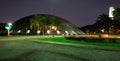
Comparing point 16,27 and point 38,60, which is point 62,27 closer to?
point 16,27

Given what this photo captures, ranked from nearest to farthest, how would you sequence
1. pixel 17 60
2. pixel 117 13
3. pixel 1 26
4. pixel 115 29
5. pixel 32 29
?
pixel 17 60
pixel 117 13
pixel 115 29
pixel 32 29
pixel 1 26

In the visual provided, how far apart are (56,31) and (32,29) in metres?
16.4

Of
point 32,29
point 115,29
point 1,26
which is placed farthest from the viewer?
point 1,26

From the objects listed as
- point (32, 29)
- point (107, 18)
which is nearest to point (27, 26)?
point (32, 29)

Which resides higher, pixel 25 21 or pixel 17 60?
pixel 25 21

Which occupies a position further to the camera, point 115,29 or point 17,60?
point 115,29

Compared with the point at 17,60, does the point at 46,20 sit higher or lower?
higher

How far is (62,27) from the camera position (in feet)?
440

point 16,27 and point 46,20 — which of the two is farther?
point 16,27

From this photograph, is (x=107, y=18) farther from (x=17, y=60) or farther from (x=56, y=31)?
(x=17, y=60)

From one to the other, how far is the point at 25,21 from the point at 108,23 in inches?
2298

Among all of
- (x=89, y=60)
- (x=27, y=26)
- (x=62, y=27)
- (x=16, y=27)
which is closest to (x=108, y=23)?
(x=62, y=27)

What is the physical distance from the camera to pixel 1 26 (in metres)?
152

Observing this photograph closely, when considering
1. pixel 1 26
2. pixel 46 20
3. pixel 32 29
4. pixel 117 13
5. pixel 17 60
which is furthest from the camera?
pixel 1 26
